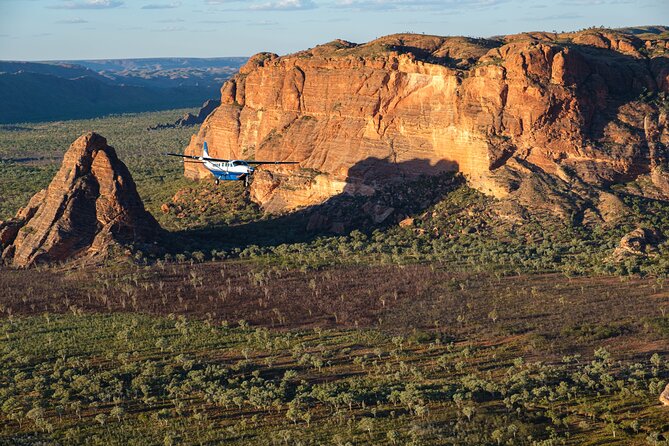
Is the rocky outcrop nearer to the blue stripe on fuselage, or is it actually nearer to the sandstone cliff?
the blue stripe on fuselage

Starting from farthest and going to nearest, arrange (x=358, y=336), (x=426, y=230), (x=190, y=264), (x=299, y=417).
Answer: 1. (x=426, y=230)
2. (x=190, y=264)
3. (x=358, y=336)
4. (x=299, y=417)

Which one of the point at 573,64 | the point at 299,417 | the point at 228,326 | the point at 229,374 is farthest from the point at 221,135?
the point at 299,417

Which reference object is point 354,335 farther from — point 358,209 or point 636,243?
point 358,209

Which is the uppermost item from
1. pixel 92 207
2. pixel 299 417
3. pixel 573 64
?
pixel 573 64

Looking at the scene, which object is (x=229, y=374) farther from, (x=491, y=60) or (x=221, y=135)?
(x=221, y=135)

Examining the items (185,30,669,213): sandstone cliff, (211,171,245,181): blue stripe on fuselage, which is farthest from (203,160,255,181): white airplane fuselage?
(185,30,669,213): sandstone cliff
